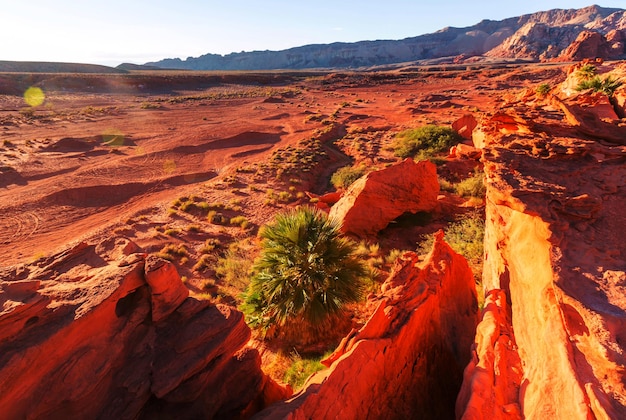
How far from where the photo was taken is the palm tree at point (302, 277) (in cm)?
746

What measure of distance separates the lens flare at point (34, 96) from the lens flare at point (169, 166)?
3907 centimetres

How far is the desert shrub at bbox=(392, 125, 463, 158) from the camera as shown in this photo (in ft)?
69.1

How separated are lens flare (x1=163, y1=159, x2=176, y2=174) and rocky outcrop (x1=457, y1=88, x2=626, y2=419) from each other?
2148 centimetres

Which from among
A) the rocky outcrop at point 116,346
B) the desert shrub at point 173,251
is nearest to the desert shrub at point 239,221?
the desert shrub at point 173,251

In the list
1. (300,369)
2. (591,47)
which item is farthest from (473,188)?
(591,47)

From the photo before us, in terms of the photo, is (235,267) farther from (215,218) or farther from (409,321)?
(409,321)

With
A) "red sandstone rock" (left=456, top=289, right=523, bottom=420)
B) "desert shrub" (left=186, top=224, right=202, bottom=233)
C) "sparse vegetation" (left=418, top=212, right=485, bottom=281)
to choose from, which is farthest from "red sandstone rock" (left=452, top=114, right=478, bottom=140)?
"red sandstone rock" (left=456, top=289, right=523, bottom=420)

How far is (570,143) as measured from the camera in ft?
20.3

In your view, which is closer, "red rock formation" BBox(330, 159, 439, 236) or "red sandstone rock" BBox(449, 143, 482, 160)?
"red rock formation" BBox(330, 159, 439, 236)

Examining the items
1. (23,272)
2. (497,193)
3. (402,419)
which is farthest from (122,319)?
(497,193)

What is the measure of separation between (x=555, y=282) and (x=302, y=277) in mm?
4905

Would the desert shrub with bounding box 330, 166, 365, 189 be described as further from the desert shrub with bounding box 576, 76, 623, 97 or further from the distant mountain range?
the distant mountain range

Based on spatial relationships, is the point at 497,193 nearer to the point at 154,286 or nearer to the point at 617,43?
the point at 154,286

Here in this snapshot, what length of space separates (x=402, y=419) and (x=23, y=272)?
5539 mm
